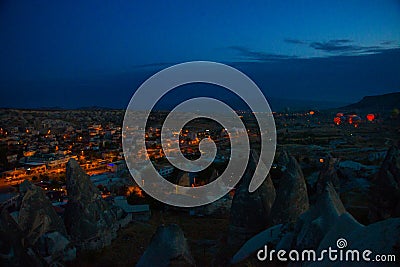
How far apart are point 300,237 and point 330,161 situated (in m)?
7.10

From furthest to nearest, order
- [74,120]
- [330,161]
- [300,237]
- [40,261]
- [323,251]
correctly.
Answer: [74,120] → [330,161] → [40,261] → [300,237] → [323,251]

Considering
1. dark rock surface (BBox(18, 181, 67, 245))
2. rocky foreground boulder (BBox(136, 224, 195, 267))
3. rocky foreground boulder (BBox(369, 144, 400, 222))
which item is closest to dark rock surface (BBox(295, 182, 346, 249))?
rocky foreground boulder (BBox(136, 224, 195, 267))

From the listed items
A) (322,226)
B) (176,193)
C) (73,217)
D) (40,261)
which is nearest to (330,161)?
(176,193)

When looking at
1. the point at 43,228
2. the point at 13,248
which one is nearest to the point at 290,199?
the point at 13,248

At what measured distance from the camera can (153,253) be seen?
256 inches

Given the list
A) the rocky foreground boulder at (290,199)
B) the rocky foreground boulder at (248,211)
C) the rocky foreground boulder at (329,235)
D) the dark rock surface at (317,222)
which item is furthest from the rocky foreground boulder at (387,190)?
the dark rock surface at (317,222)

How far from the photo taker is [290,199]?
277 inches

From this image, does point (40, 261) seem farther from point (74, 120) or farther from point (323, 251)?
point (74, 120)

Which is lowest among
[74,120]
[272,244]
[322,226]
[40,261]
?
[40,261]

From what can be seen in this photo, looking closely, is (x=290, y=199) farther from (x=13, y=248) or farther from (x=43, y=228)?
(x=43, y=228)

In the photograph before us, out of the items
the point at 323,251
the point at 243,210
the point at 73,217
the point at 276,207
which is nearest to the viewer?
the point at 323,251

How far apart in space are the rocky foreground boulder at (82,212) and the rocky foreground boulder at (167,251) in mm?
3334

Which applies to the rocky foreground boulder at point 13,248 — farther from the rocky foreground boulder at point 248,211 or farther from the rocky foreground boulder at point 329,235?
the rocky foreground boulder at point 248,211

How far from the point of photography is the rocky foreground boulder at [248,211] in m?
7.72
